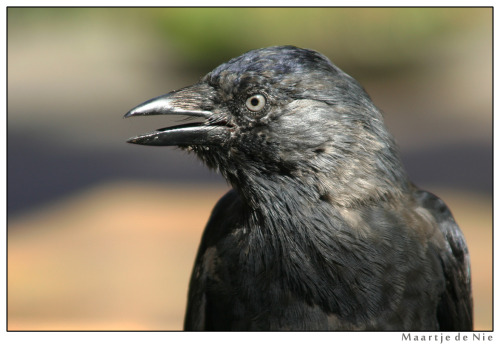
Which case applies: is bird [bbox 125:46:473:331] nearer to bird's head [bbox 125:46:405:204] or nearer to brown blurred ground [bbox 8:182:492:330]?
bird's head [bbox 125:46:405:204]

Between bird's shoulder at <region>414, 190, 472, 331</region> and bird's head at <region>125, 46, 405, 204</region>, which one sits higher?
bird's head at <region>125, 46, 405, 204</region>

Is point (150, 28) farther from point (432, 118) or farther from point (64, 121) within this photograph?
point (432, 118)

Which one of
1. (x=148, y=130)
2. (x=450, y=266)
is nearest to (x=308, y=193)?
(x=450, y=266)

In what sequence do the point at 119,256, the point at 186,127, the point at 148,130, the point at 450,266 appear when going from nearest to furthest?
the point at 186,127
the point at 450,266
the point at 119,256
the point at 148,130

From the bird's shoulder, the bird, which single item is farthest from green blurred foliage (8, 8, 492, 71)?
the bird

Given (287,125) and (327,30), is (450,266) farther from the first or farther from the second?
(327,30)

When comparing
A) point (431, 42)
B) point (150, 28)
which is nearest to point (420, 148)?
point (431, 42)

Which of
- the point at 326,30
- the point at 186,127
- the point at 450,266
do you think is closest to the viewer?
the point at 186,127
